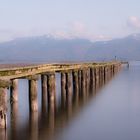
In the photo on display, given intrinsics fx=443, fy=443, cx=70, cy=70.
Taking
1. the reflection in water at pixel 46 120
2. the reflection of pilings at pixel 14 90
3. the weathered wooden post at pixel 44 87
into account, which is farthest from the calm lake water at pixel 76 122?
the weathered wooden post at pixel 44 87

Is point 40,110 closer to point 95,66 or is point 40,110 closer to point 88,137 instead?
point 88,137

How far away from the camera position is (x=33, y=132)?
84.2ft

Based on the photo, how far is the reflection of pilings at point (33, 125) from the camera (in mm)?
24828

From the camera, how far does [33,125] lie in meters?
27.4

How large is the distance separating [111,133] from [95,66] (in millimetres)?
40243

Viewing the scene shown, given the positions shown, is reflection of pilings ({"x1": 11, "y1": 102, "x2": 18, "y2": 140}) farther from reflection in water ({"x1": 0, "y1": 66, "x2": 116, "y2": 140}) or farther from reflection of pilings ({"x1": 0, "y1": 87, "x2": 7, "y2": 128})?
reflection of pilings ({"x1": 0, "y1": 87, "x2": 7, "y2": 128})

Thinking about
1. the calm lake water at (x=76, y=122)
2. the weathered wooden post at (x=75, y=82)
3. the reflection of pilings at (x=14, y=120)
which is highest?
the weathered wooden post at (x=75, y=82)

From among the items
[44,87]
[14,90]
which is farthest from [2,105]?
[44,87]

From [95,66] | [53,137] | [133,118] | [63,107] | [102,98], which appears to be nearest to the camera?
[53,137]

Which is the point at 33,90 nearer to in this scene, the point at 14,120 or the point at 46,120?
the point at 46,120

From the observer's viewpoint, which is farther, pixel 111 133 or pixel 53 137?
pixel 111 133

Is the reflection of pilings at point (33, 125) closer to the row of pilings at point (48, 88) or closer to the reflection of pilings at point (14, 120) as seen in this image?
the row of pilings at point (48, 88)

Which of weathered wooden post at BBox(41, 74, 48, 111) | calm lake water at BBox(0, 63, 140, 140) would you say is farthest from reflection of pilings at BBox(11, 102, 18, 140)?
weathered wooden post at BBox(41, 74, 48, 111)

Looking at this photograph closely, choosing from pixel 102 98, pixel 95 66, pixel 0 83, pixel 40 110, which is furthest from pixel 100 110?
pixel 95 66
